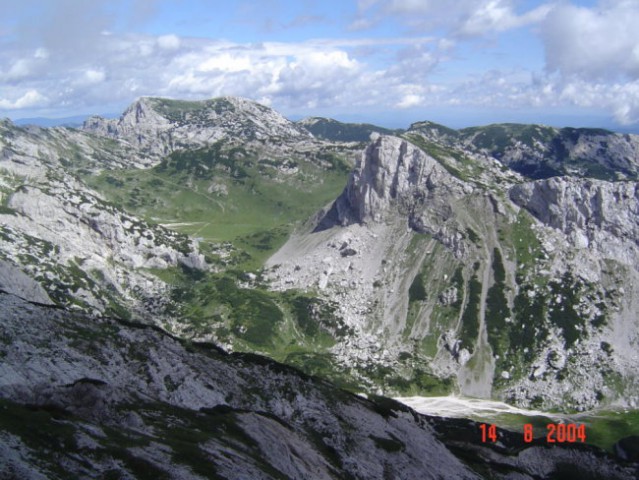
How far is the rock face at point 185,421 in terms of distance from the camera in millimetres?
41719

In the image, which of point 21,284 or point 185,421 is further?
point 21,284

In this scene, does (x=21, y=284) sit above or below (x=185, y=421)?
below

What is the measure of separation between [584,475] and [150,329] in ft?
271

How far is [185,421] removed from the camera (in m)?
59.4

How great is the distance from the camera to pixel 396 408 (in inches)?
4102

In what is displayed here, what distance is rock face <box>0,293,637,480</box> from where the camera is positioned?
41.7 metres
